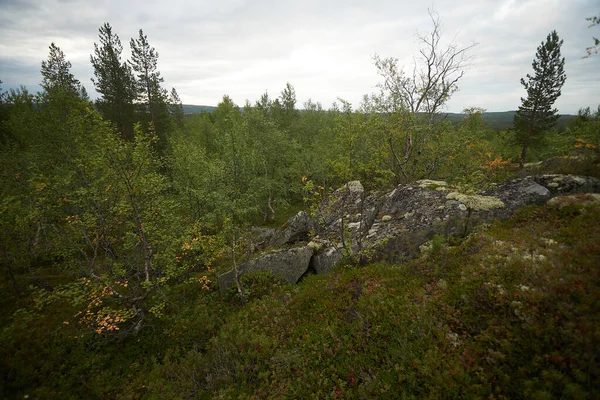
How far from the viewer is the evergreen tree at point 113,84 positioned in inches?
1030

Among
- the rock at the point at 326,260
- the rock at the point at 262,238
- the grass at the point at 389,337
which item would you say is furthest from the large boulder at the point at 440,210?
the rock at the point at 262,238

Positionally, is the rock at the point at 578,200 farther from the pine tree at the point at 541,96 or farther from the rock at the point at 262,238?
the pine tree at the point at 541,96

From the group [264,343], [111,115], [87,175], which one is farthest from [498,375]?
[111,115]

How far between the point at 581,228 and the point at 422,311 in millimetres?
5902

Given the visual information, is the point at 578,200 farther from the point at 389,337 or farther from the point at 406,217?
the point at 389,337

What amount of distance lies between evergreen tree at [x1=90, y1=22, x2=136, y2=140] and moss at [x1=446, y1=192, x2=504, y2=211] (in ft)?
107

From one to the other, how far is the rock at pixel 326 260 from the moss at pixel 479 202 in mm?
6638

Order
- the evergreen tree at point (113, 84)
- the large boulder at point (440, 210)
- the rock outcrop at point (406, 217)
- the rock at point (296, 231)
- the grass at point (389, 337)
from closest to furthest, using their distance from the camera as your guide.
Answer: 1. the grass at point (389, 337)
2. the large boulder at point (440, 210)
3. the rock outcrop at point (406, 217)
4. the rock at point (296, 231)
5. the evergreen tree at point (113, 84)

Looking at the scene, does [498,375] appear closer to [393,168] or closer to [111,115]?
[393,168]

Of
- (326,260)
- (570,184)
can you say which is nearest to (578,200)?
(570,184)

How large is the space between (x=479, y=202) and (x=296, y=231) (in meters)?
10.7

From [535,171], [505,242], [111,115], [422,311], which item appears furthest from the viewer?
[111,115]

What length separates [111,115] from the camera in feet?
90.3

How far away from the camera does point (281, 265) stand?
44.0 ft
